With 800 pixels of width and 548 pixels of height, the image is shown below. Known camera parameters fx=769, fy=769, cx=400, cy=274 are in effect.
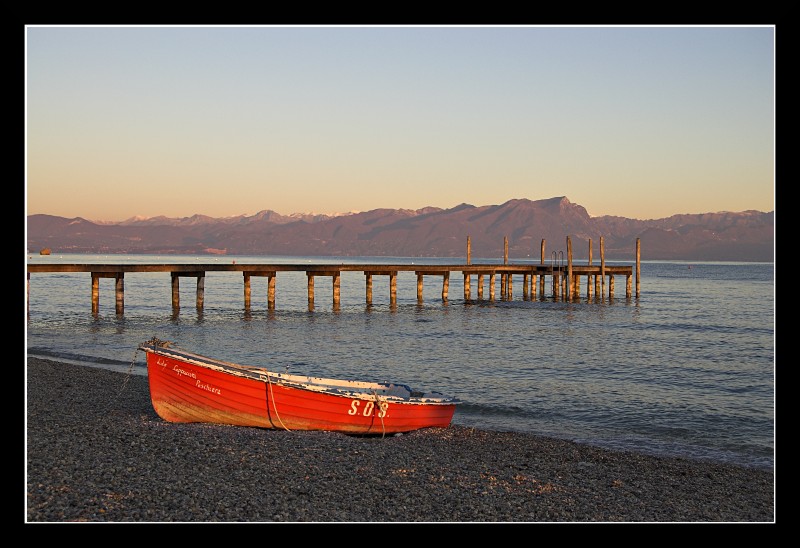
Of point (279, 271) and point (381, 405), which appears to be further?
point (279, 271)

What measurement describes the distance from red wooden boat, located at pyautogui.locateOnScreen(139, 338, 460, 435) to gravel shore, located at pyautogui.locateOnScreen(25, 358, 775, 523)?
1.10ft

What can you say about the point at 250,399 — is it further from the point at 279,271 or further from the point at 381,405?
the point at 279,271

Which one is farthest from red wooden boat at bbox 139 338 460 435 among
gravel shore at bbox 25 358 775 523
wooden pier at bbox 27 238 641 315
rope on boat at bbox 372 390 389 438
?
wooden pier at bbox 27 238 641 315

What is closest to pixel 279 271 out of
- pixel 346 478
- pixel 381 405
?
pixel 381 405

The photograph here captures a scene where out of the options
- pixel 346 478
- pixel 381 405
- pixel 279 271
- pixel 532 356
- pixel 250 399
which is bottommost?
pixel 532 356

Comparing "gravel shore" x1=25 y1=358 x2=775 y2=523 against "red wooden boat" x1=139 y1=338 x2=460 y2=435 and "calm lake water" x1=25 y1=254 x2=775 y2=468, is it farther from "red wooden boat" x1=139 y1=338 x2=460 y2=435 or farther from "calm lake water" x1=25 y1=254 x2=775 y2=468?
"calm lake water" x1=25 y1=254 x2=775 y2=468

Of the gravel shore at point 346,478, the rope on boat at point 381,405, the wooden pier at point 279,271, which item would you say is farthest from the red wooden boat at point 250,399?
the wooden pier at point 279,271

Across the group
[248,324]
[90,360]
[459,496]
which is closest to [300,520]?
[459,496]

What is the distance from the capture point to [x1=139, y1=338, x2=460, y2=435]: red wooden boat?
14.4 meters

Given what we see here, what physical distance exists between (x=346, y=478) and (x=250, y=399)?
3962 mm

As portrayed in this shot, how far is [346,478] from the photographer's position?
11117 mm

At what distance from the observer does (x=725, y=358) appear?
32062mm
